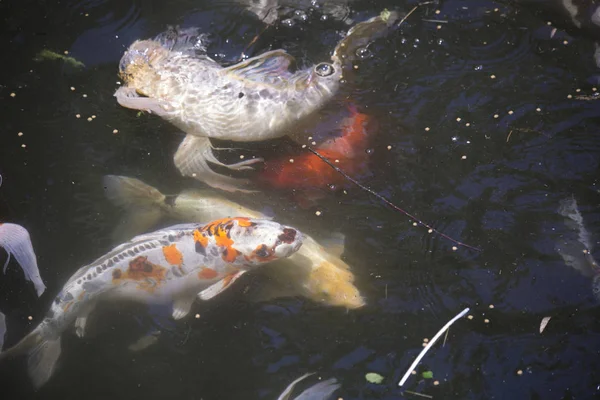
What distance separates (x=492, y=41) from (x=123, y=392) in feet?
12.4

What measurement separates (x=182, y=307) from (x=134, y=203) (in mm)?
850

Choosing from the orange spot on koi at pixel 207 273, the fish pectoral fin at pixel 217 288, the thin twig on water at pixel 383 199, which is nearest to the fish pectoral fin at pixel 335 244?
the thin twig on water at pixel 383 199

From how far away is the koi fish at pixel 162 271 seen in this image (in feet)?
11.5

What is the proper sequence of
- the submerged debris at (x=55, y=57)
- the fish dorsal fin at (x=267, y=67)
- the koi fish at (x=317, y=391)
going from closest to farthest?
the koi fish at (x=317, y=391) → the fish dorsal fin at (x=267, y=67) → the submerged debris at (x=55, y=57)

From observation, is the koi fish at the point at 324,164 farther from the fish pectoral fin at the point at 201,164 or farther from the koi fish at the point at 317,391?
the koi fish at the point at 317,391

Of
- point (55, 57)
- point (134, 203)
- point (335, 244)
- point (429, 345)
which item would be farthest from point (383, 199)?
point (55, 57)

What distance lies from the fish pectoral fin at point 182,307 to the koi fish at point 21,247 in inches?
36.7

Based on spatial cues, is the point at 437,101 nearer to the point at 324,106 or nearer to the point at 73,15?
Result: the point at 324,106

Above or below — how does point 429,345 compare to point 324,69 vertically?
below

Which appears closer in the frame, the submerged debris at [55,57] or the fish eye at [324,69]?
the fish eye at [324,69]

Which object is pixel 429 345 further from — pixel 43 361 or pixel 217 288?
pixel 43 361

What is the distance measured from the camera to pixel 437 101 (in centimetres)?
419

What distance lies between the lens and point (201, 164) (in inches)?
160

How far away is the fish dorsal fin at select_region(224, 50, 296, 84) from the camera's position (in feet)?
13.9
